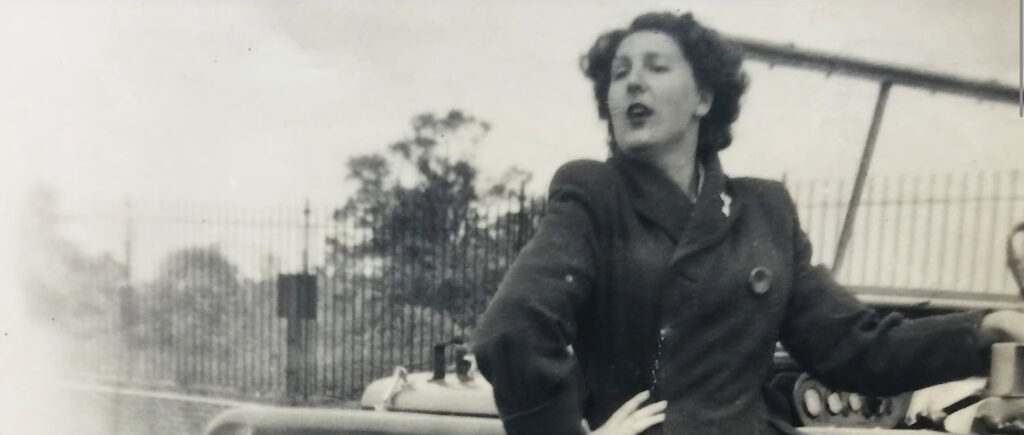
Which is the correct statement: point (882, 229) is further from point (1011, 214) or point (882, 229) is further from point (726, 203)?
point (726, 203)

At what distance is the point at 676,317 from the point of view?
854 millimetres

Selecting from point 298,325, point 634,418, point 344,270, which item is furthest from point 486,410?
point 298,325

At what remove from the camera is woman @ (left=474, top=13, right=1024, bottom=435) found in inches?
31.3

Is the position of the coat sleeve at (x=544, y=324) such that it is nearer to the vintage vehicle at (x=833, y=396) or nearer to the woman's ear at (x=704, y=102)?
the woman's ear at (x=704, y=102)

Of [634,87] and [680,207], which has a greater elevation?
[634,87]

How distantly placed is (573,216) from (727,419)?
244 mm

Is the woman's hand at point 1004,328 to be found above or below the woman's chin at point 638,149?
below

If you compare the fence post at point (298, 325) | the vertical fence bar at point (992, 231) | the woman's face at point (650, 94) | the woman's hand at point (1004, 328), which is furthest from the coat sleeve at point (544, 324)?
the fence post at point (298, 325)

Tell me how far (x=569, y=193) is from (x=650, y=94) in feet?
0.49

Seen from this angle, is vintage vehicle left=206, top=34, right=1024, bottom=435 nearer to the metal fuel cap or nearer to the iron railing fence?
the iron railing fence

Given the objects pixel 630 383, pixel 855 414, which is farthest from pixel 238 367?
pixel 630 383

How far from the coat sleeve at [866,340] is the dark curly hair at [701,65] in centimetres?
11

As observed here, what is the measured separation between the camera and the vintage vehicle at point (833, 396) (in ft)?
3.65

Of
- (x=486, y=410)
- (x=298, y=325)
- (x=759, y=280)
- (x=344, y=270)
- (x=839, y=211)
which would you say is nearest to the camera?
(x=759, y=280)
